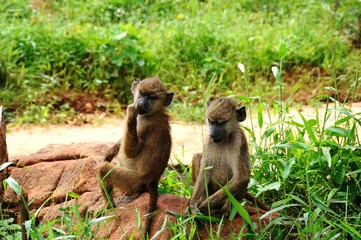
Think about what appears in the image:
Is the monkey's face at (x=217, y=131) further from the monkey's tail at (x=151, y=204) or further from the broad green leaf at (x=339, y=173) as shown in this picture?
the broad green leaf at (x=339, y=173)

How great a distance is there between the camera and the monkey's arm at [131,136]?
5.73 metres

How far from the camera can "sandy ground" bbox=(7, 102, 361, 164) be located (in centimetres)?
909

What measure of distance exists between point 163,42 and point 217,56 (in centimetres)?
98

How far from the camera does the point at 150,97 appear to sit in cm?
605

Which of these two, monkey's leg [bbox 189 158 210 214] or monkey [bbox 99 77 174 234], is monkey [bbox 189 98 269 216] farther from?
monkey [bbox 99 77 174 234]

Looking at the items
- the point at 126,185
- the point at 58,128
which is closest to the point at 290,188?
the point at 126,185

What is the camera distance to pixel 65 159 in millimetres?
7145

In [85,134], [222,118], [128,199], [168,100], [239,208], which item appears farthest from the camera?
[85,134]

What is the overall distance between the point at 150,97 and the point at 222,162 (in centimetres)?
89

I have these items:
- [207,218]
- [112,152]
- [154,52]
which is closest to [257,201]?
[207,218]

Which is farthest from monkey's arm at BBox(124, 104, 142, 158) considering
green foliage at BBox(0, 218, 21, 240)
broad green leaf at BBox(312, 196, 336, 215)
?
broad green leaf at BBox(312, 196, 336, 215)

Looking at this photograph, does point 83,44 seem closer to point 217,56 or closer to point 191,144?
point 217,56

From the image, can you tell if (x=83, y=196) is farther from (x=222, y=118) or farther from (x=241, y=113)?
(x=241, y=113)

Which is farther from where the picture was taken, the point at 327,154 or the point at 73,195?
the point at 73,195
